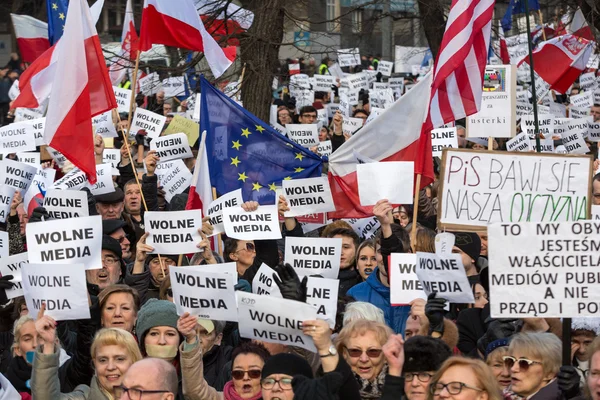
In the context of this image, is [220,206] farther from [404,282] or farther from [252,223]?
[404,282]

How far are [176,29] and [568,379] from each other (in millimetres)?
6903

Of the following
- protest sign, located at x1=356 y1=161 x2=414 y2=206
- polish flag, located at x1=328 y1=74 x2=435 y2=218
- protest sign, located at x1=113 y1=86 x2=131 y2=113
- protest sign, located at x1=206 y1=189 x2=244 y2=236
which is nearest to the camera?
protest sign, located at x1=356 y1=161 x2=414 y2=206

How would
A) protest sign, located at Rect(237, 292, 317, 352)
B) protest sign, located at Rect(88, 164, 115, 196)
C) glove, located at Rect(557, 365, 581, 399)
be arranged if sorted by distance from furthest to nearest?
protest sign, located at Rect(88, 164, 115, 196) → protest sign, located at Rect(237, 292, 317, 352) → glove, located at Rect(557, 365, 581, 399)

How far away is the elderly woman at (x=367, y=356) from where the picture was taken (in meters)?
5.94

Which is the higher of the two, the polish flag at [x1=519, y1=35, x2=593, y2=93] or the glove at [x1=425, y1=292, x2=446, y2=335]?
the polish flag at [x1=519, y1=35, x2=593, y2=93]

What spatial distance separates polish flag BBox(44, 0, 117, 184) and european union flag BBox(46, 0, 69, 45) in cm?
481

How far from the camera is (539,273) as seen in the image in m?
5.49

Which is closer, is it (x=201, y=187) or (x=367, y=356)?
(x=367, y=356)

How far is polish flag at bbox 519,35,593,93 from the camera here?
16.0 meters

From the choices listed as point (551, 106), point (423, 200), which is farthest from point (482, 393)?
point (551, 106)

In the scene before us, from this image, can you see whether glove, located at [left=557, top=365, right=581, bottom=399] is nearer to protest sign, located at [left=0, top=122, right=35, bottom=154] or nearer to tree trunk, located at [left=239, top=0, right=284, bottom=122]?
protest sign, located at [left=0, top=122, right=35, bottom=154]

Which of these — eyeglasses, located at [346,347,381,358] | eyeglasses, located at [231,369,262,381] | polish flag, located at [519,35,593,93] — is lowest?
eyeglasses, located at [231,369,262,381]

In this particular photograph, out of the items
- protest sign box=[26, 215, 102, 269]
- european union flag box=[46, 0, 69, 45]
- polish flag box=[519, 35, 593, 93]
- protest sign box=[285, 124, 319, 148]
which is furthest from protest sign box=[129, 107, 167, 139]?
protest sign box=[26, 215, 102, 269]

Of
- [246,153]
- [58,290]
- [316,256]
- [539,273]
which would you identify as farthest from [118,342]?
[246,153]
